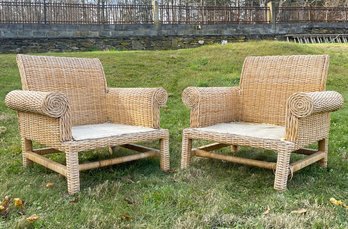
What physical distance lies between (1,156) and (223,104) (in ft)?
7.05

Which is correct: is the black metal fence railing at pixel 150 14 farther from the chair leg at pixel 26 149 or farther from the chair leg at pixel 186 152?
the chair leg at pixel 186 152

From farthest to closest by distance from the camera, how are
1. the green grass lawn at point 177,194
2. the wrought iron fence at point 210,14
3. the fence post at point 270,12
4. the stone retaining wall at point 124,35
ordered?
the fence post at point 270,12 < the wrought iron fence at point 210,14 < the stone retaining wall at point 124,35 < the green grass lawn at point 177,194

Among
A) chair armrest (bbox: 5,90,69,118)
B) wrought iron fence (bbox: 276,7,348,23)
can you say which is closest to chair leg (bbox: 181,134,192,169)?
chair armrest (bbox: 5,90,69,118)

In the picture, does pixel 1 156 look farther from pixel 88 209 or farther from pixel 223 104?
pixel 223 104

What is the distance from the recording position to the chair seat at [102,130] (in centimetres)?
288

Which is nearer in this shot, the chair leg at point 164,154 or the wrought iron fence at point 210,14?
the chair leg at point 164,154

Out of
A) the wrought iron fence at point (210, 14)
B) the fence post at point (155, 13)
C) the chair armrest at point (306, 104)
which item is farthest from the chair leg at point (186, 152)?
the wrought iron fence at point (210, 14)

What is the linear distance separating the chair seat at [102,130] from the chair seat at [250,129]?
1.80 ft

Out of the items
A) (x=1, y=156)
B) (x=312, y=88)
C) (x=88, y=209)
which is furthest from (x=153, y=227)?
(x=1, y=156)

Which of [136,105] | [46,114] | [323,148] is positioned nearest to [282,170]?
[323,148]

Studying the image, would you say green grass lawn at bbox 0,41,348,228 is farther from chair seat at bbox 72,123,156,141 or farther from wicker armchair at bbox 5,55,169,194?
chair seat at bbox 72,123,156,141

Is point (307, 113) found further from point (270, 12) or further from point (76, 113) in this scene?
point (270, 12)

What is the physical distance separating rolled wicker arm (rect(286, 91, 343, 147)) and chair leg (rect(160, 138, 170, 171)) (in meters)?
1.03

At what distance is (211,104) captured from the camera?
342 centimetres
